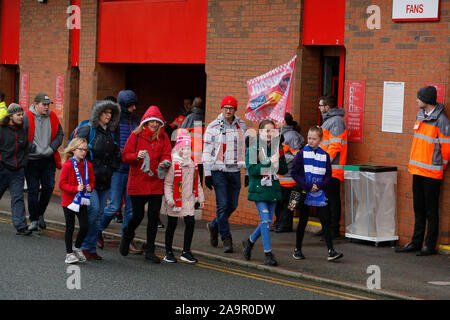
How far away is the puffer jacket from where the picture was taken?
10.2 meters

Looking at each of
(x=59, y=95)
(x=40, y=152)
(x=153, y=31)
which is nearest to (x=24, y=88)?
(x=59, y=95)

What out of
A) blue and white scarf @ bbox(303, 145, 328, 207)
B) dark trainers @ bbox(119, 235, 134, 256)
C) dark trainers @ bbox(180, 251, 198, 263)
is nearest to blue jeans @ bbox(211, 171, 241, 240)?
dark trainers @ bbox(180, 251, 198, 263)

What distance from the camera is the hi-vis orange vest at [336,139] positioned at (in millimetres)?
11742

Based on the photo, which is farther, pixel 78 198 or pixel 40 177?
pixel 40 177

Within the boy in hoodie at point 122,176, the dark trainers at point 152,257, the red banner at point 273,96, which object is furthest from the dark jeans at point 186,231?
the red banner at point 273,96

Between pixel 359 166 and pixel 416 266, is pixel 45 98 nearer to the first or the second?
pixel 359 166

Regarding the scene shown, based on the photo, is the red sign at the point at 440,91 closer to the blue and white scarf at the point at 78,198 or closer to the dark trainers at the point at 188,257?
the dark trainers at the point at 188,257

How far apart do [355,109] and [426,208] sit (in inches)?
77.2

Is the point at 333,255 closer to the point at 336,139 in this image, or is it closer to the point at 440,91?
the point at 336,139

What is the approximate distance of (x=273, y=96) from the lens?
11.5m

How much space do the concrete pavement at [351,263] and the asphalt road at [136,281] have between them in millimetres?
220

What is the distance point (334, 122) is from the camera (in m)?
11.7

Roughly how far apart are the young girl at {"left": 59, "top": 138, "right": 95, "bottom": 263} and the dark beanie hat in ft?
14.5

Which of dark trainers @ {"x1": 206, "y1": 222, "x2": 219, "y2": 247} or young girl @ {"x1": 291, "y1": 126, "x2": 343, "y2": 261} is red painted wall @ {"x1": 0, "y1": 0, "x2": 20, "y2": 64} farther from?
young girl @ {"x1": 291, "y1": 126, "x2": 343, "y2": 261}
